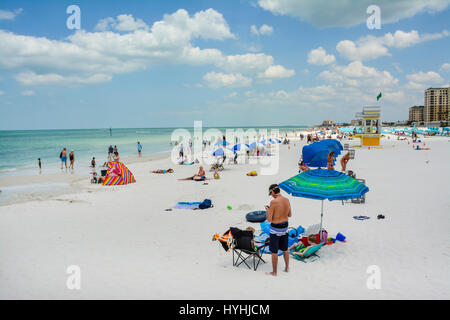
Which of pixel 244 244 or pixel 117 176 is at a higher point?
pixel 117 176

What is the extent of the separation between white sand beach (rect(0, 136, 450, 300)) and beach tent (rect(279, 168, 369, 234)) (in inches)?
51.4

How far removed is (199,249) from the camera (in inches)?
241

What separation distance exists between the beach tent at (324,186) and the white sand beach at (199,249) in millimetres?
1307

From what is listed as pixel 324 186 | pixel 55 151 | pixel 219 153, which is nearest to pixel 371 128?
pixel 219 153

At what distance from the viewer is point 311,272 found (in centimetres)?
503

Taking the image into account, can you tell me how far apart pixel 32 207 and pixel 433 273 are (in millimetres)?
11483

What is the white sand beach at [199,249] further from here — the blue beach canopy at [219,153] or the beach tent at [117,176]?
the blue beach canopy at [219,153]

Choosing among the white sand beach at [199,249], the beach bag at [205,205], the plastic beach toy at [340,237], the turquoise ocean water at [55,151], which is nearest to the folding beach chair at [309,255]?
the white sand beach at [199,249]

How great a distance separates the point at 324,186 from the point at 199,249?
2925 millimetres

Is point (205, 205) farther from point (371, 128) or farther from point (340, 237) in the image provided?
point (371, 128)

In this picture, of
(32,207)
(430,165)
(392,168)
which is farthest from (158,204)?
(430,165)

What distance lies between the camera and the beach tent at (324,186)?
17.3ft
